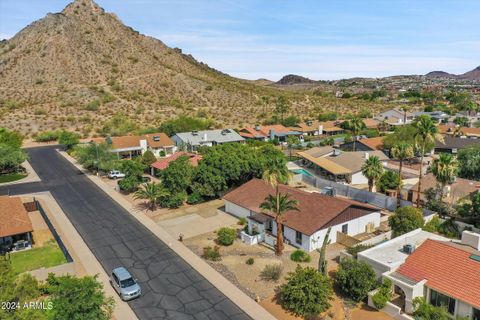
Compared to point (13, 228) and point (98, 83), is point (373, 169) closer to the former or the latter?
point (13, 228)

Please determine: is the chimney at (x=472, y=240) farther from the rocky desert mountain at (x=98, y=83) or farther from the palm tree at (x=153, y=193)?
the rocky desert mountain at (x=98, y=83)

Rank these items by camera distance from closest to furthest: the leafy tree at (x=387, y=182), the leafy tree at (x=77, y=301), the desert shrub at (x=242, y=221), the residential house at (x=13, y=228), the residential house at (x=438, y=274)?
1. the leafy tree at (x=77, y=301)
2. the residential house at (x=438, y=274)
3. the residential house at (x=13, y=228)
4. the desert shrub at (x=242, y=221)
5. the leafy tree at (x=387, y=182)

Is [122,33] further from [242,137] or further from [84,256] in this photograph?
[84,256]

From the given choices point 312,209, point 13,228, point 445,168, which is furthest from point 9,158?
point 445,168

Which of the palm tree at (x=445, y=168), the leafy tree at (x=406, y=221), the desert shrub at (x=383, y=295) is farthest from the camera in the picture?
the palm tree at (x=445, y=168)

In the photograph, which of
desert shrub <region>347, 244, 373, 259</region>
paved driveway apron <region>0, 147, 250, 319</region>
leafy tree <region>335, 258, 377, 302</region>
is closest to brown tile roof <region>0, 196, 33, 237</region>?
paved driveway apron <region>0, 147, 250, 319</region>

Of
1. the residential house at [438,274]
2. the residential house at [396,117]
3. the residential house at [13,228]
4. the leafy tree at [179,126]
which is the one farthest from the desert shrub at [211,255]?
the residential house at [396,117]
